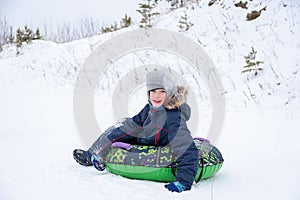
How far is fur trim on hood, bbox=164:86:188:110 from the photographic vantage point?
82.7 inches

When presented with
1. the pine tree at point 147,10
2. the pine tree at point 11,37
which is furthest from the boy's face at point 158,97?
the pine tree at point 11,37

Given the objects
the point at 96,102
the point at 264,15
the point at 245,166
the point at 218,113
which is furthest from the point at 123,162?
the point at 264,15

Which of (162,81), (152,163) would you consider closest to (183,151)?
(152,163)

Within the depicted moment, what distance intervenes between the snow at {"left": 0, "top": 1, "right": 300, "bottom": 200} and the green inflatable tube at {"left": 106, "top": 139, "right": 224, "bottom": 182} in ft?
0.20

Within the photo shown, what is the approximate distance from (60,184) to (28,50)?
11.7 metres

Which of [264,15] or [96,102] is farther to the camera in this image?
[264,15]

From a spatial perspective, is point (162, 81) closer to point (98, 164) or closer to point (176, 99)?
point (176, 99)

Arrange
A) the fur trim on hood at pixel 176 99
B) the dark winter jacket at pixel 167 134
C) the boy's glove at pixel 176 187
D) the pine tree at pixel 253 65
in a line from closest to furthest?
the boy's glove at pixel 176 187, the dark winter jacket at pixel 167 134, the fur trim on hood at pixel 176 99, the pine tree at pixel 253 65

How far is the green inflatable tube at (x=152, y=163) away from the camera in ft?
6.42

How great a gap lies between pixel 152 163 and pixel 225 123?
6.86ft

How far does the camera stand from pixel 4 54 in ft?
42.5

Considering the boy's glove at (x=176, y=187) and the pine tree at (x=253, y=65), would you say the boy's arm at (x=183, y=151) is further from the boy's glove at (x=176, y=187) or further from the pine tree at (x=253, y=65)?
the pine tree at (x=253, y=65)

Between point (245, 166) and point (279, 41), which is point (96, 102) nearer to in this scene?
point (245, 166)

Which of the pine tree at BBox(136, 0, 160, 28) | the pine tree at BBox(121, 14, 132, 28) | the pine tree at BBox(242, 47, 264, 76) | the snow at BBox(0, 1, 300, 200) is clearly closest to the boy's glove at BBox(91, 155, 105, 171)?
the snow at BBox(0, 1, 300, 200)
